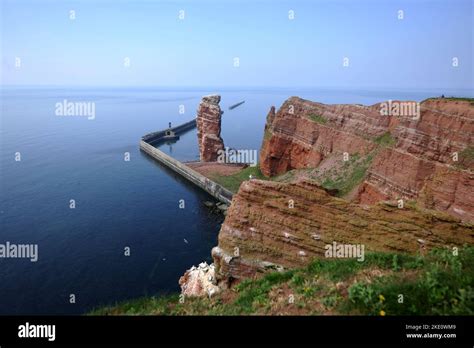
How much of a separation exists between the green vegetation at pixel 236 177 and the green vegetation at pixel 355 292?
5032 cm

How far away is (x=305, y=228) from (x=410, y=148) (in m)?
16.1

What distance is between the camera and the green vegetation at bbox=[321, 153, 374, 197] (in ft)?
131

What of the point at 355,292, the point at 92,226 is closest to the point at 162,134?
the point at 92,226

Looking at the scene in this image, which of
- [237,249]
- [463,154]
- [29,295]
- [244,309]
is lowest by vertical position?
[29,295]

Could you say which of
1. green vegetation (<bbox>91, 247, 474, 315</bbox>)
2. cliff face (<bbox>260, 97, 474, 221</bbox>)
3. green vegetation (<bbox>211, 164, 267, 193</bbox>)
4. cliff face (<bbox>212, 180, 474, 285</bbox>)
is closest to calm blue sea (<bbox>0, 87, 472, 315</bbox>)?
green vegetation (<bbox>211, 164, 267, 193</bbox>)

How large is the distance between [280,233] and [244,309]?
41.9 feet

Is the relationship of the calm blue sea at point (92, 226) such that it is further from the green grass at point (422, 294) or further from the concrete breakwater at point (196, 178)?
the green grass at point (422, 294)

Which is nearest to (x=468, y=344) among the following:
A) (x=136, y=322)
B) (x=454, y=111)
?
(x=136, y=322)

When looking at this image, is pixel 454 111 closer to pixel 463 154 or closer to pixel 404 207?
pixel 463 154

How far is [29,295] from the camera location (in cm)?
3244

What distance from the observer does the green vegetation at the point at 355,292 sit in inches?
307

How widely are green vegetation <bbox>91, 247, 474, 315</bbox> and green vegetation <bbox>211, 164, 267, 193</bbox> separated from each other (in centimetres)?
5032

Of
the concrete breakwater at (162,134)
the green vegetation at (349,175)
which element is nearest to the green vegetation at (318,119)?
the green vegetation at (349,175)

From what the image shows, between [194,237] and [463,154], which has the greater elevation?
[463,154]
